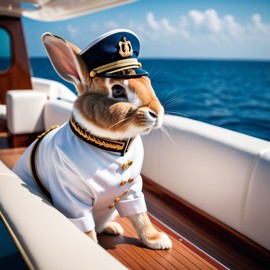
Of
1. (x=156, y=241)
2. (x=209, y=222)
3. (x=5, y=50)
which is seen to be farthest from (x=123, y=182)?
(x=5, y=50)

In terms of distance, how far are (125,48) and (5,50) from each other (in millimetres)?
3142

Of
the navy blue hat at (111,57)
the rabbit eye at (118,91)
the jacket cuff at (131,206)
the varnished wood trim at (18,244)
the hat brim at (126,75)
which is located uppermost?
the navy blue hat at (111,57)

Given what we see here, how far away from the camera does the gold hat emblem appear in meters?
1.08

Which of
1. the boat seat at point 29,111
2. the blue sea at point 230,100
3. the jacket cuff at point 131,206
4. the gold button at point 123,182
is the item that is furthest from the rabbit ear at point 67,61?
the blue sea at point 230,100

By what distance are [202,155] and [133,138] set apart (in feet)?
1.97

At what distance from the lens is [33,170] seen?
1222 millimetres

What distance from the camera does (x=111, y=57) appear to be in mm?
1081

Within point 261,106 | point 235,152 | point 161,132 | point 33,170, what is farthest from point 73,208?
point 261,106

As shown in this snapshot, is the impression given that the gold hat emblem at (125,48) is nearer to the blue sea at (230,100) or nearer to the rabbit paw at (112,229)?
the rabbit paw at (112,229)

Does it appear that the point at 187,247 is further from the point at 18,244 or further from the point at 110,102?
the point at 18,244

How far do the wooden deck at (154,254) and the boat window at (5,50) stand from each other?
296 centimetres

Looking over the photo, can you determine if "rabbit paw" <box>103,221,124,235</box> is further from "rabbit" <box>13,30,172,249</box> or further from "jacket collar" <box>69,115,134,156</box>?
"jacket collar" <box>69,115,134,156</box>

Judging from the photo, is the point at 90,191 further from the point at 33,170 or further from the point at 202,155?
the point at 202,155

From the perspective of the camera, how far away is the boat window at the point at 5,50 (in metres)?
3.75
